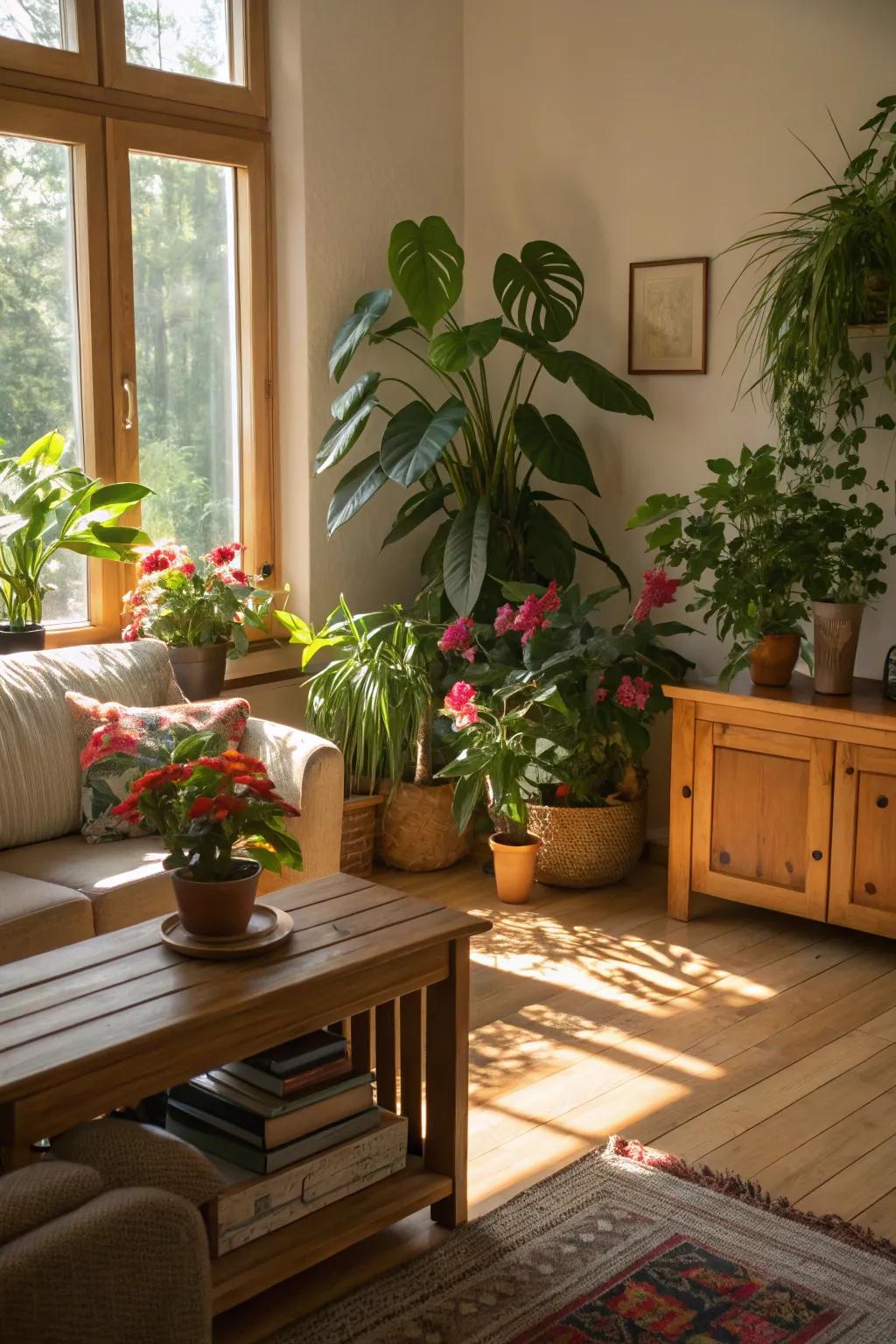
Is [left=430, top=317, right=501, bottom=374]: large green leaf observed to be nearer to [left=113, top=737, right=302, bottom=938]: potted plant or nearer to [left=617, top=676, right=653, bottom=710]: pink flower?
[left=617, top=676, right=653, bottom=710]: pink flower

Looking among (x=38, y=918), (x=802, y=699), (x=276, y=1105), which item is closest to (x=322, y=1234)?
(x=276, y=1105)

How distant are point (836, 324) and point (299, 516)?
72.5 inches

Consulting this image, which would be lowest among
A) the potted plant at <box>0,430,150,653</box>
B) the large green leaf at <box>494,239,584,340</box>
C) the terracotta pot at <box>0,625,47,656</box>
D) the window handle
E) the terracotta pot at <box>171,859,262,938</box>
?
the terracotta pot at <box>171,859,262,938</box>

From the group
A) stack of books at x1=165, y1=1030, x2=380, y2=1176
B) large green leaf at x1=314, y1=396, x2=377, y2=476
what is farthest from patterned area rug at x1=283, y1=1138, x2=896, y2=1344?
large green leaf at x1=314, y1=396, x2=377, y2=476

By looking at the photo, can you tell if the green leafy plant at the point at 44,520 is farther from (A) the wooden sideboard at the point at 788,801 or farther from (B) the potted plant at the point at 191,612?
(A) the wooden sideboard at the point at 788,801

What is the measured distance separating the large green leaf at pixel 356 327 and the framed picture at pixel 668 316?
81 centimetres

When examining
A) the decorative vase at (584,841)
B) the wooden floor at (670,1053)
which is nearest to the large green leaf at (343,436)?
the decorative vase at (584,841)

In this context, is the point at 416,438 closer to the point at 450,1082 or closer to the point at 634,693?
the point at 634,693

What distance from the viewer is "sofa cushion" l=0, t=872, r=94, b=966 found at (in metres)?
2.96

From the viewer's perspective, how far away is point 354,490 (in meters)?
4.54

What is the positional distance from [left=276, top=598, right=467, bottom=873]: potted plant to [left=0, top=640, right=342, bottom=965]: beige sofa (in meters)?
0.68

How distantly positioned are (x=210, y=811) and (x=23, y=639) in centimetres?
176

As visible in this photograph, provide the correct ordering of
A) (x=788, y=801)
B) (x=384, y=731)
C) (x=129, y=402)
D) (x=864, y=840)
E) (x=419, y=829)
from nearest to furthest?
(x=864, y=840), (x=788, y=801), (x=129, y=402), (x=384, y=731), (x=419, y=829)

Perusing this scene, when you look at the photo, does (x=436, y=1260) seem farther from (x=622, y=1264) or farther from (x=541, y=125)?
(x=541, y=125)
